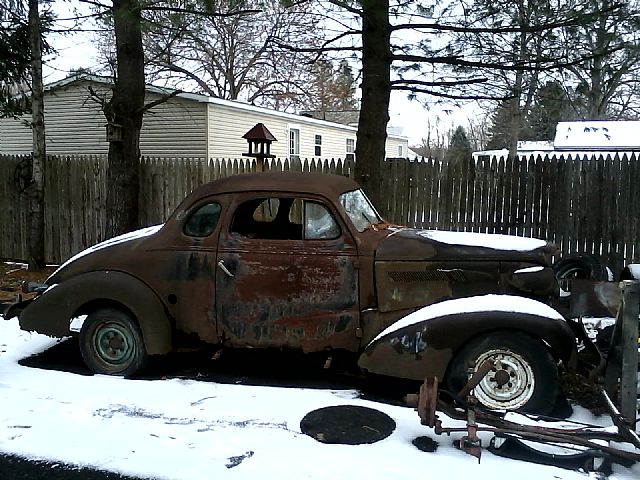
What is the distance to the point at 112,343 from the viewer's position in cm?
525

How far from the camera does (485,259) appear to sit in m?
4.70

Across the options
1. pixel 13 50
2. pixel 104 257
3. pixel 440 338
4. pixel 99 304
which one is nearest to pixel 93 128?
pixel 13 50

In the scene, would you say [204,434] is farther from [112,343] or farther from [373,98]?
[373,98]

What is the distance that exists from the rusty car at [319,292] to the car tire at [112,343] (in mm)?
11

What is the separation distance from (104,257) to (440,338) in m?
3.14

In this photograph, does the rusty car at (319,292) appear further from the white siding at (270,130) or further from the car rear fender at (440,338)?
the white siding at (270,130)

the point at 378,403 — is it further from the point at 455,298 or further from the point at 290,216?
the point at 290,216

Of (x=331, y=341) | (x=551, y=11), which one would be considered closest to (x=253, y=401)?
(x=331, y=341)

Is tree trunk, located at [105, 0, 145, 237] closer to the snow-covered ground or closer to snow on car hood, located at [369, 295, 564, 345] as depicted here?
the snow-covered ground

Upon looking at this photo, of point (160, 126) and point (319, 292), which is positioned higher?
point (160, 126)

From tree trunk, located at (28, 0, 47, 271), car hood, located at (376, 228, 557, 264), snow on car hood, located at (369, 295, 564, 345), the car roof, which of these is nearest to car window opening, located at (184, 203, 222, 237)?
the car roof

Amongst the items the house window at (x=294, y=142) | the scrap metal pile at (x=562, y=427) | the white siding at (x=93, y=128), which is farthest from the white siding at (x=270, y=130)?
the scrap metal pile at (x=562, y=427)

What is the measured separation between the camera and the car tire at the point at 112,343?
5160 millimetres

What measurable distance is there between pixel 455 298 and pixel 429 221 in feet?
17.8
